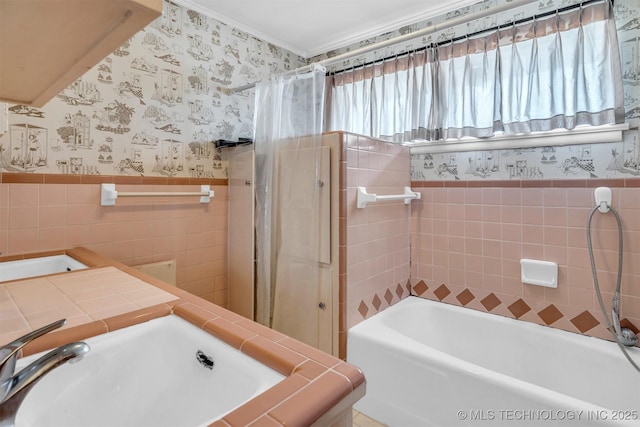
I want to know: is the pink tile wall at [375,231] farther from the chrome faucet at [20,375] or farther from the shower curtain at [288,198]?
the chrome faucet at [20,375]

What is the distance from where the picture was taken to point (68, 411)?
2.13 ft

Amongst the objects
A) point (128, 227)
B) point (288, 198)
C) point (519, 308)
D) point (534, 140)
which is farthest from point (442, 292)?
point (128, 227)

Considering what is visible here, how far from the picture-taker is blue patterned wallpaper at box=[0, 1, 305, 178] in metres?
1.62

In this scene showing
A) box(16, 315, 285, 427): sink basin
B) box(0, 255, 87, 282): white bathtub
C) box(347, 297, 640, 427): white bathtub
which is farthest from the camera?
box(0, 255, 87, 282): white bathtub

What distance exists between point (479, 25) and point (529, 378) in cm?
208

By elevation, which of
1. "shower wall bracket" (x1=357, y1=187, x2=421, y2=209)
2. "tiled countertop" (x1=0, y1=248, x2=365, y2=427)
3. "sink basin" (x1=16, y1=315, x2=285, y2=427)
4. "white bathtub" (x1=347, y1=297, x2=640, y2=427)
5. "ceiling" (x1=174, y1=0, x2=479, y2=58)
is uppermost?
"ceiling" (x1=174, y1=0, x2=479, y2=58)

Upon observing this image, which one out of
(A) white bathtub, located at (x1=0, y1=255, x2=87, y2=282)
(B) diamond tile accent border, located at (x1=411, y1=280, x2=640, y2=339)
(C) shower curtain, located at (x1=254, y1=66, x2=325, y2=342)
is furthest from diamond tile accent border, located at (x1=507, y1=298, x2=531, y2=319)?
(A) white bathtub, located at (x1=0, y1=255, x2=87, y2=282)

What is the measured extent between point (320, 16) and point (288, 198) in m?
1.41

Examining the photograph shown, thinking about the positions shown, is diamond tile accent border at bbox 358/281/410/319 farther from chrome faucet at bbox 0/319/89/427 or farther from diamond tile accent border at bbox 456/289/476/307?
chrome faucet at bbox 0/319/89/427

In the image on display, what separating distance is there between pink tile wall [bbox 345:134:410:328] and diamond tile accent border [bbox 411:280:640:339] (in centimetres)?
22

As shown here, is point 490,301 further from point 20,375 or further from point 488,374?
point 20,375

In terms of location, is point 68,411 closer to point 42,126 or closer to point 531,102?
point 42,126

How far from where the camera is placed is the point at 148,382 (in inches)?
29.4

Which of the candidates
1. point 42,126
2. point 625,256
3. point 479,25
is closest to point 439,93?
point 479,25
